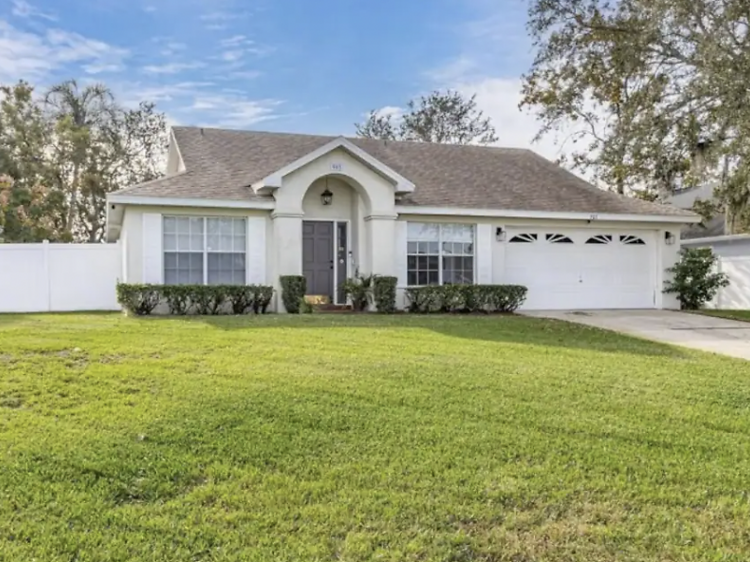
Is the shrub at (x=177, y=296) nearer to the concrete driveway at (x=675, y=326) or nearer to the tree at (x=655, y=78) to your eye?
the concrete driveway at (x=675, y=326)

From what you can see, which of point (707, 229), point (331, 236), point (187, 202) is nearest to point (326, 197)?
point (331, 236)

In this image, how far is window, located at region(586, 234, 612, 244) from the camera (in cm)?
1706

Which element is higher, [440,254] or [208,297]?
[440,254]

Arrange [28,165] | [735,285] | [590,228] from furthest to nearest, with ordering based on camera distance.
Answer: [28,165] → [735,285] → [590,228]

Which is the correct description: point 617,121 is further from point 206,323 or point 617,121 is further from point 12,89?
point 12,89

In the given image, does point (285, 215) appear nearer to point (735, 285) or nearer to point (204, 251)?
point (204, 251)

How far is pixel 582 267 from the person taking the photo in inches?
666

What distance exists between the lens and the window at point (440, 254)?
15680 millimetres

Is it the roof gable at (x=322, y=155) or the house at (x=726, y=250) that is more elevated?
the roof gable at (x=322, y=155)

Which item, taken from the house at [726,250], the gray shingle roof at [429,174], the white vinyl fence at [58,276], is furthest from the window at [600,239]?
the white vinyl fence at [58,276]

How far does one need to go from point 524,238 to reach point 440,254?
249 cm

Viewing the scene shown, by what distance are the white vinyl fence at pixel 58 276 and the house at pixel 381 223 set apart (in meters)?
1.11

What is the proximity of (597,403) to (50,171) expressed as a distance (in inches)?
1097

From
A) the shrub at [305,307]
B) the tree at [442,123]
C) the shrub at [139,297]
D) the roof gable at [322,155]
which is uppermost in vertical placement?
the tree at [442,123]
